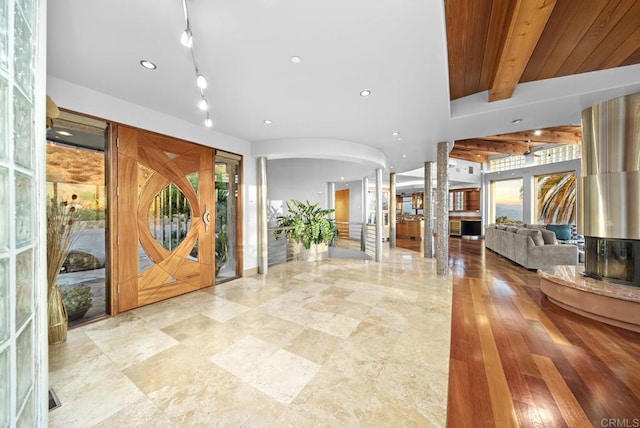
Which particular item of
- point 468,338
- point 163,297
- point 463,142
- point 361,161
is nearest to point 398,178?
point 463,142

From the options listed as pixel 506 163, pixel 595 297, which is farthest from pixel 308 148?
pixel 506 163

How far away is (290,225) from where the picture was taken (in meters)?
6.61

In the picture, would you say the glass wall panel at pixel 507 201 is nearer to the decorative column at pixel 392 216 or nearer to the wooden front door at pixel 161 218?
the decorative column at pixel 392 216

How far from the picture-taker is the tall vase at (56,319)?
2365mm

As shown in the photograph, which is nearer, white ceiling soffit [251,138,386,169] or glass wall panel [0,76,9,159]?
glass wall panel [0,76,9,159]

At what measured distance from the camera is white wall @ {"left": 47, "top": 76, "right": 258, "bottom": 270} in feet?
8.73

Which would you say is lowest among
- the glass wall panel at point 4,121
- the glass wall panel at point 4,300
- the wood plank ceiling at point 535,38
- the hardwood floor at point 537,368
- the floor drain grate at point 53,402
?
the hardwood floor at point 537,368

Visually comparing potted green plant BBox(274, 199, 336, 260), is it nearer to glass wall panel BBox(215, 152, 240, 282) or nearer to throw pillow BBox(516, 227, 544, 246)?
glass wall panel BBox(215, 152, 240, 282)

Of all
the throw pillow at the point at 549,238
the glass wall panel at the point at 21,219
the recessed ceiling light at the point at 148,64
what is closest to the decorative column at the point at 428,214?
the throw pillow at the point at 549,238

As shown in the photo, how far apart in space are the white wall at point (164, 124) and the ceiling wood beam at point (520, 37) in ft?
13.3

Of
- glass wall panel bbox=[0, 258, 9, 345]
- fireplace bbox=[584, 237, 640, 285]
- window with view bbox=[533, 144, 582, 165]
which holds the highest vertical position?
window with view bbox=[533, 144, 582, 165]

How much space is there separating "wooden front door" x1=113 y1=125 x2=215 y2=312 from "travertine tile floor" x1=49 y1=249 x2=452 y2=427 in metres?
0.35

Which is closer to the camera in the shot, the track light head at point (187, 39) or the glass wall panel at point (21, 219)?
the glass wall panel at point (21, 219)

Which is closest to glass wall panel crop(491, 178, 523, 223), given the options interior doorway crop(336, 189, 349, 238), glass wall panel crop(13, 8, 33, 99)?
interior doorway crop(336, 189, 349, 238)
